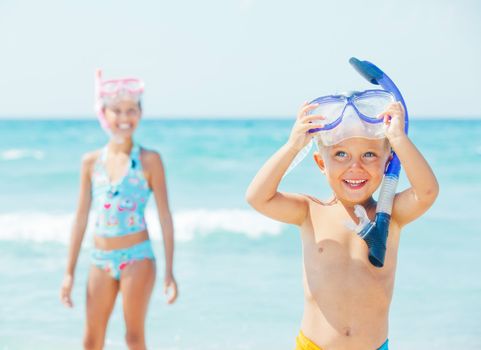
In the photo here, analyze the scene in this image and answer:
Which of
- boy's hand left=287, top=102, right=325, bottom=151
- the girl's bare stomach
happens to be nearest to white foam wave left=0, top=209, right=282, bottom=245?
the girl's bare stomach

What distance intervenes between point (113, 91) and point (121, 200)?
61 cm

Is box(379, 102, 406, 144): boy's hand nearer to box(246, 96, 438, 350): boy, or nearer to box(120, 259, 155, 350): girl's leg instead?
box(246, 96, 438, 350): boy

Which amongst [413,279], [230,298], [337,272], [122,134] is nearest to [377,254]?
[337,272]

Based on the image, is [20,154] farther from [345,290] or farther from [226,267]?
[345,290]

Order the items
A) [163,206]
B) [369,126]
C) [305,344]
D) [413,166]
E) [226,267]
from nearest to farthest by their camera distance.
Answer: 1. [413,166]
2. [369,126]
3. [305,344]
4. [163,206]
5. [226,267]

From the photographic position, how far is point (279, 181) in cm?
293

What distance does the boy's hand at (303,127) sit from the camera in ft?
9.31

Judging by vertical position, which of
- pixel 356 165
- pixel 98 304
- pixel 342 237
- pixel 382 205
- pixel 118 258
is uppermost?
pixel 356 165

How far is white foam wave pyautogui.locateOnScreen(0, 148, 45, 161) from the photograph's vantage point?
1945 cm

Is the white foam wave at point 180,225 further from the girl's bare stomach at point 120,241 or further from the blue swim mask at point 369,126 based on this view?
the blue swim mask at point 369,126

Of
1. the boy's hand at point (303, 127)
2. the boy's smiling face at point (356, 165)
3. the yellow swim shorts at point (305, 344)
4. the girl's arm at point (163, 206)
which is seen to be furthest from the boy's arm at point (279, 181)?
the girl's arm at point (163, 206)

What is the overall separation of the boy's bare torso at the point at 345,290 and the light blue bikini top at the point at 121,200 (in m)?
1.47

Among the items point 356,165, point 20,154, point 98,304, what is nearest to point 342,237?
point 356,165

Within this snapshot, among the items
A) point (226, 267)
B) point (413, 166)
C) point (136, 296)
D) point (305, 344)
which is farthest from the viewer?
point (226, 267)
